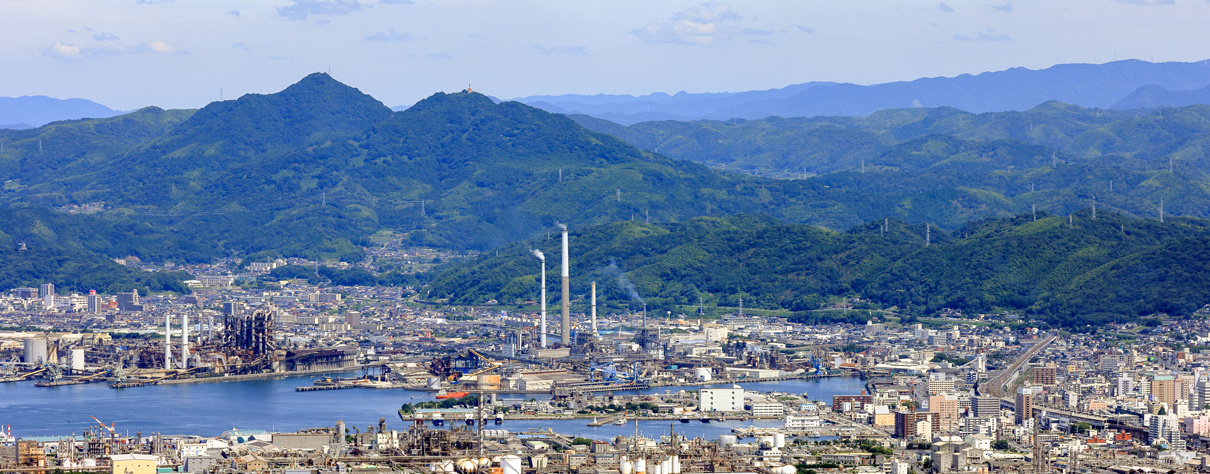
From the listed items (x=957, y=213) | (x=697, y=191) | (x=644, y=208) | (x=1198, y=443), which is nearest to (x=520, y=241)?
(x=644, y=208)

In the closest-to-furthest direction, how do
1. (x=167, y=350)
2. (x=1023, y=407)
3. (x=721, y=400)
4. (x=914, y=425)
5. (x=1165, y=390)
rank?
1. (x=914, y=425)
2. (x=1023, y=407)
3. (x=721, y=400)
4. (x=1165, y=390)
5. (x=167, y=350)

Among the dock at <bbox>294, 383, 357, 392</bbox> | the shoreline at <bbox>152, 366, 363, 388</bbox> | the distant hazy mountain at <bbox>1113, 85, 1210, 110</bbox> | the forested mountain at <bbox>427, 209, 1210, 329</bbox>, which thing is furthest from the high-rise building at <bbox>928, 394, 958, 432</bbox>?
the distant hazy mountain at <bbox>1113, 85, 1210, 110</bbox>

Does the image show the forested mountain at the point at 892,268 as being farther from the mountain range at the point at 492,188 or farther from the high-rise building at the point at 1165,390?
the high-rise building at the point at 1165,390

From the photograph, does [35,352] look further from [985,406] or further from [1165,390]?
[1165,390]

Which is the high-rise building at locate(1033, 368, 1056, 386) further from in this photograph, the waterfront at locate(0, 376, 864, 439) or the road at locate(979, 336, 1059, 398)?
the waterfront at locate(0, 376, 864, 439)

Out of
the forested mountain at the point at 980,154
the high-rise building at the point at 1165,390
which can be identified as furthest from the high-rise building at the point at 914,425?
the forested mountain at the point at 980,154

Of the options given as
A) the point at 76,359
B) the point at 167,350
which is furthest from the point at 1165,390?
the point at 76,359
